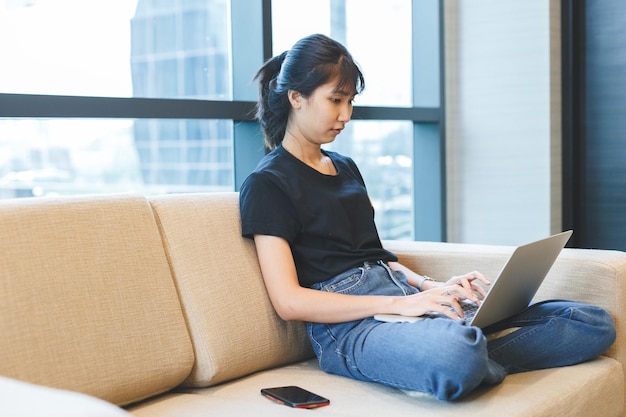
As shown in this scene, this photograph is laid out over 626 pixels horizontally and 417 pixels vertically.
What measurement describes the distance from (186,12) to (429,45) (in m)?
1.34

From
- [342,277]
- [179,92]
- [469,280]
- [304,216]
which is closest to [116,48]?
[179,92]

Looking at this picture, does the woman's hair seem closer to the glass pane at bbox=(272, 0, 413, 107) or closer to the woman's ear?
the woman's ear

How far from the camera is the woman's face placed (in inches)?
80.7

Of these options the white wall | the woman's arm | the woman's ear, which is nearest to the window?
the white wall

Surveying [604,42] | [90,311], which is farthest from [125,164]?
[604,42]

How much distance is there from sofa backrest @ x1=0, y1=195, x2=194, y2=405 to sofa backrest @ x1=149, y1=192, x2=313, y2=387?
1.6 inches

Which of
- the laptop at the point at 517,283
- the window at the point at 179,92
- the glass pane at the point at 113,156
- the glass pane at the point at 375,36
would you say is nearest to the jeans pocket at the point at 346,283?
the laptop at the point at 517,283

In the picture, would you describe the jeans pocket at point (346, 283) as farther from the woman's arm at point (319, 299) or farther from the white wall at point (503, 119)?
the white wall at point (503, 119)

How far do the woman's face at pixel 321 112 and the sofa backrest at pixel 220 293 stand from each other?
0.27 m

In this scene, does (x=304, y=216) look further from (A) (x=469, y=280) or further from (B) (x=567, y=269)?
(B) (x=567, y=269)

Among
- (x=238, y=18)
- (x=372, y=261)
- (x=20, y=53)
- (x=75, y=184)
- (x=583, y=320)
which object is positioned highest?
(x=238, y=18)

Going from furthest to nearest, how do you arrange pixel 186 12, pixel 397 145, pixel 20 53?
pixel 397 145, pixel 186 12, pixel 20 53

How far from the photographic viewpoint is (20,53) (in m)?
2.25

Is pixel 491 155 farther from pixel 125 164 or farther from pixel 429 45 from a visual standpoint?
pixel 125 164
